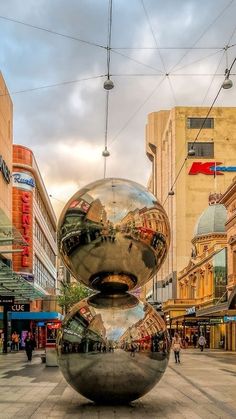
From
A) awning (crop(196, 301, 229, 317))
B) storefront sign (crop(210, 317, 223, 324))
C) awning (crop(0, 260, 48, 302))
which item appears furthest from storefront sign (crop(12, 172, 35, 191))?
awning (crop(196, 301, 229, 317))

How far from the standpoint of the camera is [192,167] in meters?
98.9

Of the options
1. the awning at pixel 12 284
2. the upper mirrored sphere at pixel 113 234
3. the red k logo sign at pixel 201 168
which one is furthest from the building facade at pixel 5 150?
the red k logo sign at pixel 201 168

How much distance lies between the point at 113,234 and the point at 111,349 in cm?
180

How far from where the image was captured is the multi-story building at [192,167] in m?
96.1

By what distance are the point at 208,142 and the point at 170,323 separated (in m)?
35.9

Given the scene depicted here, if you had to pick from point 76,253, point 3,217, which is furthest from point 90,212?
point 3,217

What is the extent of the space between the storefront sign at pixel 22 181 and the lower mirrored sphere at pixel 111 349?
4918cm

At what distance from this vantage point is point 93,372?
1033 centimetres

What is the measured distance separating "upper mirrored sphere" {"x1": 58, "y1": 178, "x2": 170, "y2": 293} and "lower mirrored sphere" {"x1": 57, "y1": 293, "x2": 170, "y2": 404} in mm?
468

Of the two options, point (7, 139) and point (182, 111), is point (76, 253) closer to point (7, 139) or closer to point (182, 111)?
point (7, 139)

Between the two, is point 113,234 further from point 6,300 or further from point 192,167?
point 192,167

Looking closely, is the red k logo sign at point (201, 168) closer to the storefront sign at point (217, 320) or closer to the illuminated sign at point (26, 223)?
the illuminated sign at point (26, 223)

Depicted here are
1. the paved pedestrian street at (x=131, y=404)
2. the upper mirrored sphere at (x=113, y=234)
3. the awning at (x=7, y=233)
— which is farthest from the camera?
the awning at (x=7, y=233)

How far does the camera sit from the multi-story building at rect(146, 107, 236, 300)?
3784 inches
